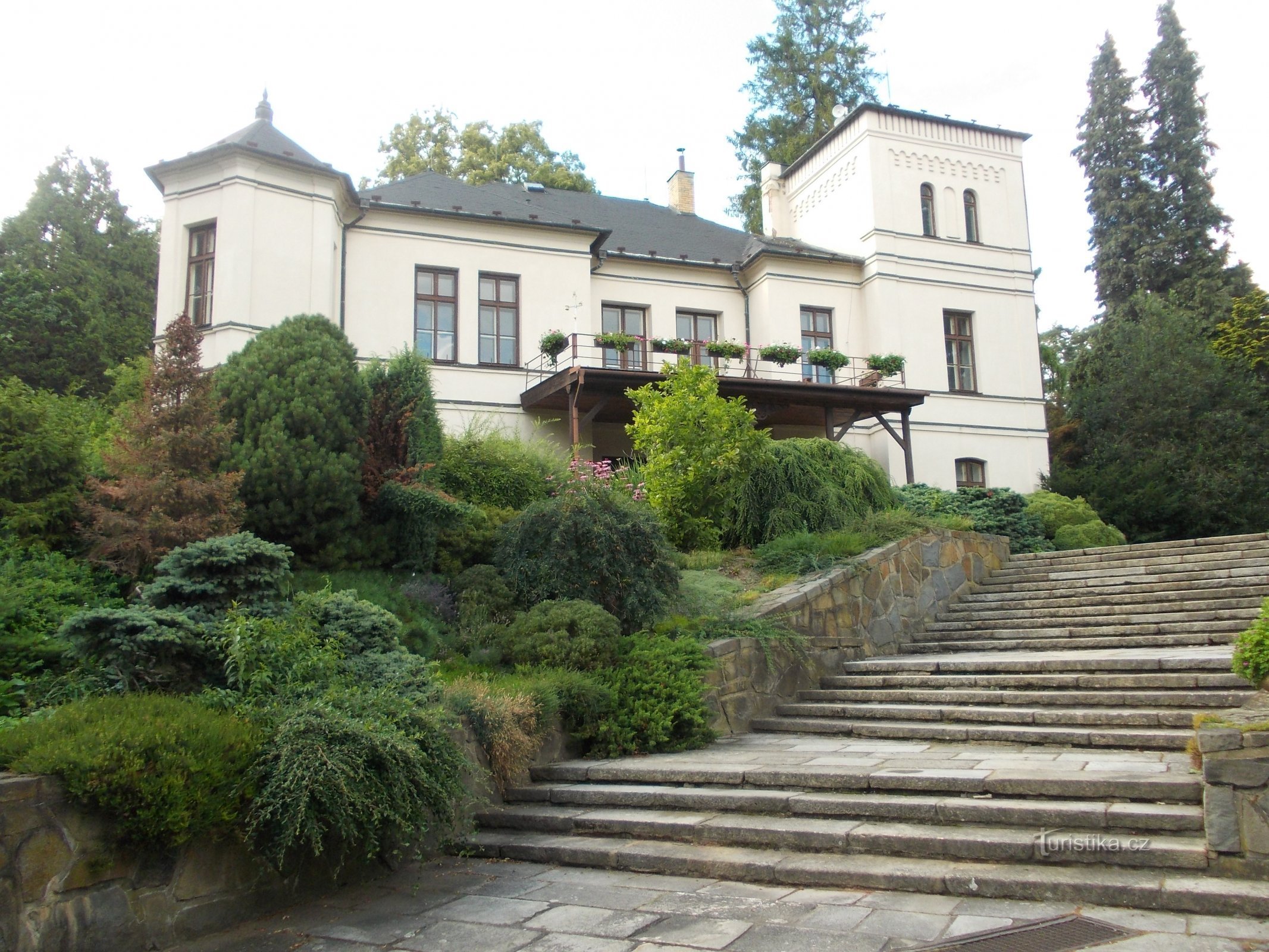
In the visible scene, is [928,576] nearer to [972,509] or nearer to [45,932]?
[972,509]

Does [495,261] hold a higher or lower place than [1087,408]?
higher

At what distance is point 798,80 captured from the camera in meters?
33.0

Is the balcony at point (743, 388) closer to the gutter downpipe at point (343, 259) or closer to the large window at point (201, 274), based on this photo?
the gutter downpipe at point (343, 259)

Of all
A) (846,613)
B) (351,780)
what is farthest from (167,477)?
(846,613)

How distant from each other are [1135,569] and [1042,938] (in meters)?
9.57

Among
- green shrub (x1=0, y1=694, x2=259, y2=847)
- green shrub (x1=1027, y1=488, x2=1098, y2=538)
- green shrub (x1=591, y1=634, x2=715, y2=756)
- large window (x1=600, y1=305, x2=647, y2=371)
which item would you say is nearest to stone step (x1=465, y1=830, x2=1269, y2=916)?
green shrub (x1=591, y1=634, x2=715, y2=756)

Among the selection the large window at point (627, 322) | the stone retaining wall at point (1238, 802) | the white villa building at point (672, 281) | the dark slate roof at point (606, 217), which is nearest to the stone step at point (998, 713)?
the stone retaining wall at point (1238, 802)

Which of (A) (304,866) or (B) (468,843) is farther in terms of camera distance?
(B) (468,843)

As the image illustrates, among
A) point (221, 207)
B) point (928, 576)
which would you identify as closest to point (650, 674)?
point (928, 576)

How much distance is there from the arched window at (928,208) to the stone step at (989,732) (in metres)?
17.6

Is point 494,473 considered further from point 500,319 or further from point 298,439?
point 500,319

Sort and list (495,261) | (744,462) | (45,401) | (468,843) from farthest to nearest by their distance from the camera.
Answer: (495,261)
(744,462)
(45,401)
(468,843)

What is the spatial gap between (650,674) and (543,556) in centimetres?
208

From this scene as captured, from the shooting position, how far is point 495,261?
65.7ft
